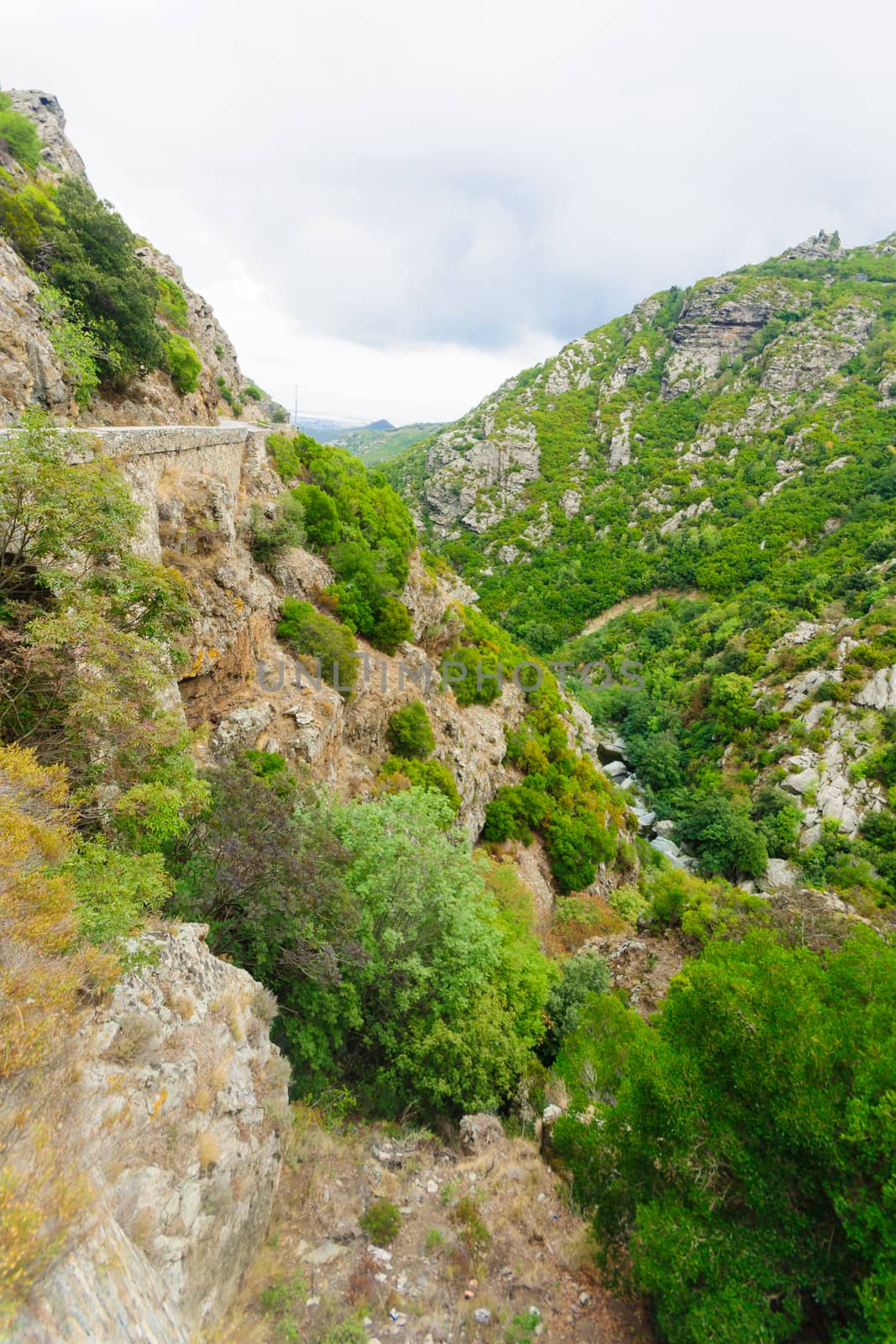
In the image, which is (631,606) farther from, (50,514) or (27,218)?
(50,514)

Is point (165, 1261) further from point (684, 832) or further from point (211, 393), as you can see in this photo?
point (684, 832)

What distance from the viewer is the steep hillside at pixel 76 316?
45.1 ft

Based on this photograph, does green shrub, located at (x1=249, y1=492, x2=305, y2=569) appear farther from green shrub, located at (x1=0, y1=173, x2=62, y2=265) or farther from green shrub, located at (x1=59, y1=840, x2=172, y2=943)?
green shrub, located at (x1=59, y1=840, x2=172, y2=943)

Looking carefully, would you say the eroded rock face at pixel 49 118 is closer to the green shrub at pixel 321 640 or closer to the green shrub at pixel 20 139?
the green shrub at pixel 20 139

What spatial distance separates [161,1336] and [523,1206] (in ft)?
22.0

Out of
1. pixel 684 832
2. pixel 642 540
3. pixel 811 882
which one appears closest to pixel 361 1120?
pixel 811 882

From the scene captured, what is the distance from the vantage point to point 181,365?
73.4ft

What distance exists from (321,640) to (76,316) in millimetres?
12579

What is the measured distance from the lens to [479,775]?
25031mm

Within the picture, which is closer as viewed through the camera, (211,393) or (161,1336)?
(161,1336)

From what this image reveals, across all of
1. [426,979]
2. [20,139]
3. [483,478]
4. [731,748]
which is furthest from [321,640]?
[483,478]

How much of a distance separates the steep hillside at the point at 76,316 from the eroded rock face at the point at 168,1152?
12777 mm

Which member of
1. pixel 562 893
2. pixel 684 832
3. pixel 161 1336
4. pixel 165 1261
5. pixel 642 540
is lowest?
pixel 684 832

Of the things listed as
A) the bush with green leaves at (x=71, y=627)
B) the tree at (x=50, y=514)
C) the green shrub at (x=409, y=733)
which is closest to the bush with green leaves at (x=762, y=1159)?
the bush with green leaves at (x=71, y=627)
